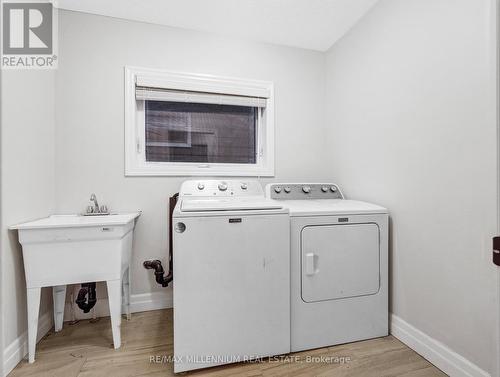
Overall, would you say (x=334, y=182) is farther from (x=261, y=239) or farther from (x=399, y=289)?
(x=261, y=239)

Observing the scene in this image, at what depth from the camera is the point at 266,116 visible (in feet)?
7.76

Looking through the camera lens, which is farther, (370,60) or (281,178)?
(281,178)

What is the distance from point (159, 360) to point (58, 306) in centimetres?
89

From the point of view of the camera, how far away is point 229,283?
4.58ft

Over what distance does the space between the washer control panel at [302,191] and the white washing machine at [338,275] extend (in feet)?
1.51

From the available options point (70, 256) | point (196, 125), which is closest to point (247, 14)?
point (196, 125)

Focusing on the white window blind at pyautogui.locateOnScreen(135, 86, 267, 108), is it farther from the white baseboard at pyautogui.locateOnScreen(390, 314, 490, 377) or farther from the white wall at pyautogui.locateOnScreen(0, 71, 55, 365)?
the white baseboard at pyautogui.locateOnScreen(390, 314, 490, 377)

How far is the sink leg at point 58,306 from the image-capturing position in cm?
177

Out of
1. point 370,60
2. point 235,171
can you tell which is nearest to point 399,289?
point 235,171

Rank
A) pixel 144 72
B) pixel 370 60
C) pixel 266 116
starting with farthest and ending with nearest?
pixel 266 116
pixel 144 72
pixel 370 60

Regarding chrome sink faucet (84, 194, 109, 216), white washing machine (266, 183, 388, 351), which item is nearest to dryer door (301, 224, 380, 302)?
white washing machine (266, 183, 388, 351)

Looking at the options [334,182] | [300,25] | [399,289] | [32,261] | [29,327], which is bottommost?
[29,327]

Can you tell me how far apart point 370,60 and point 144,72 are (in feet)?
5.81

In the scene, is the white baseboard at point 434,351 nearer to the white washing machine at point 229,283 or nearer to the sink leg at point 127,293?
the white washing machine at point 229,283
